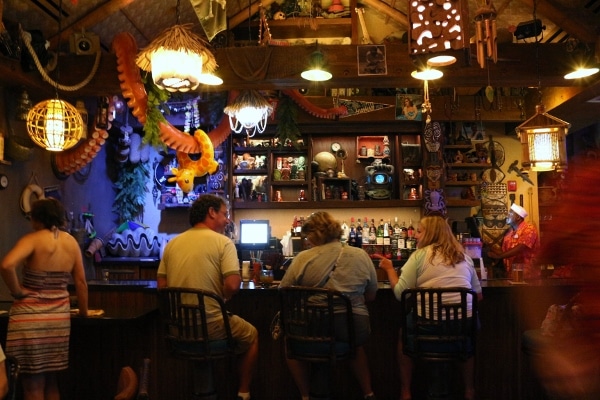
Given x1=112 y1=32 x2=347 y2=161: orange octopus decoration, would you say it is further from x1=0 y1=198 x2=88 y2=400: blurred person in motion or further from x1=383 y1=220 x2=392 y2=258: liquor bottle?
x1=383 y1=220 x2=392 y2=258: liquor bottle

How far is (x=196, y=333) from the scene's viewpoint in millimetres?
3043

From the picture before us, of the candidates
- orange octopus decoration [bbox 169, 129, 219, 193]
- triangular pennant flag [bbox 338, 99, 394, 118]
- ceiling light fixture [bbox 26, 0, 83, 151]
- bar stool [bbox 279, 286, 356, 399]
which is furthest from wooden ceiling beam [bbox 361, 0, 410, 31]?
bar stool [bbox 279, 286, 356, 399]

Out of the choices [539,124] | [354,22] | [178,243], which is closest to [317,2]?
[354,22]

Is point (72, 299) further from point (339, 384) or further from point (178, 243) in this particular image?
point (339, 384)

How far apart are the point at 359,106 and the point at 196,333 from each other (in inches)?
184

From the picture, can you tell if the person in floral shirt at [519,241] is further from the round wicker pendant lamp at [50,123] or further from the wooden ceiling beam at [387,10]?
→ the round wicker pendant lamp at [50,123]

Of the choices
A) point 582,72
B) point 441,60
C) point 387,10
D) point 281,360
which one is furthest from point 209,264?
point 387,10

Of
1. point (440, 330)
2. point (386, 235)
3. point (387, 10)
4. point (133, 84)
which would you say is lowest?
point (440, 330)

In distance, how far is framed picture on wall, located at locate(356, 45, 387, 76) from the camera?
4.86m

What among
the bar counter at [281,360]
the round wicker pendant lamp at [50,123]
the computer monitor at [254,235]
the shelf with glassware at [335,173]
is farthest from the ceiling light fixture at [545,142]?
the round wicker pendant lamp at [50,123]

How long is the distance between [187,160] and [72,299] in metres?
2.49

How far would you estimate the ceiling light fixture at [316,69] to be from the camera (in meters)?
4.66

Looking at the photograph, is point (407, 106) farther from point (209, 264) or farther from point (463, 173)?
point (209, 264)

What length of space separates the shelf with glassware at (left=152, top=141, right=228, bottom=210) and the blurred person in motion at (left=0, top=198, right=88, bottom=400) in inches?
151
